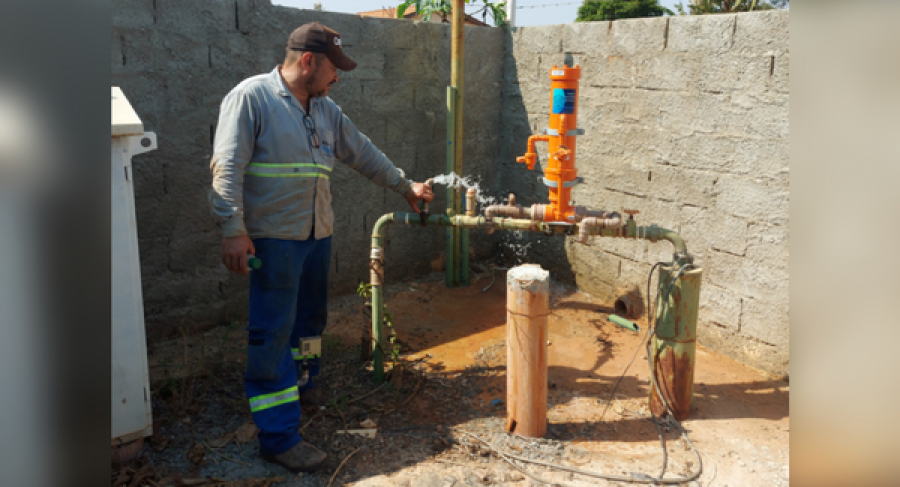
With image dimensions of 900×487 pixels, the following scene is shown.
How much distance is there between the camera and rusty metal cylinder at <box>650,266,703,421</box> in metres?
3.38

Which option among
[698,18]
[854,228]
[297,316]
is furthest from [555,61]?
[854,228]

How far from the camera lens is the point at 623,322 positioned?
4.80 meters

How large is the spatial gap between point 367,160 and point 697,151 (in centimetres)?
217

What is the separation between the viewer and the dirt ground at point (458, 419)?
300cm

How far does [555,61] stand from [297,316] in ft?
9.80

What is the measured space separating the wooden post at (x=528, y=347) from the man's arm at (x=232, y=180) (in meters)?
1.25

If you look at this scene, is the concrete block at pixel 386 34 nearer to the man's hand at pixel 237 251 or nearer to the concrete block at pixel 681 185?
the concrete block at pixel 681 185

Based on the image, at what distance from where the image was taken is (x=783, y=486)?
117 inches

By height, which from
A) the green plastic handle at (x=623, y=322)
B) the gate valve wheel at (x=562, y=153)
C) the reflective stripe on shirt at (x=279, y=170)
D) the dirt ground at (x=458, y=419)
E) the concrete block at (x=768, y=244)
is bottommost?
the dirt ground at (x=458, y=419)

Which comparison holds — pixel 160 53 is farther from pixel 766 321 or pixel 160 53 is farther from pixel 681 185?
pixel 766 321

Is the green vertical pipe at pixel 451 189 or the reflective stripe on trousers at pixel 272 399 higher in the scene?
the green vertical pipe at pixel 451 189

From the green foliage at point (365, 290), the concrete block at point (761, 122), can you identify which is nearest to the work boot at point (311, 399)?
the green foliage at point (365, 290)

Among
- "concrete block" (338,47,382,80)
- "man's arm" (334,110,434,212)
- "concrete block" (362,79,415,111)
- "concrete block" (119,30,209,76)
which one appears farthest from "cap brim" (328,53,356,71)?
"concrete block" (362,79,415,111)

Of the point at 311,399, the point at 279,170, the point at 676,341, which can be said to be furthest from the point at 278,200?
the point at 676,341
